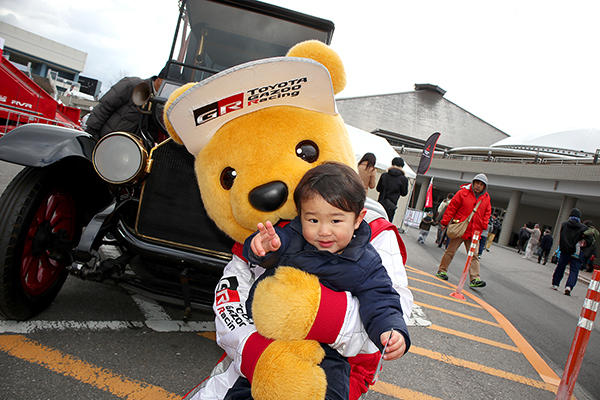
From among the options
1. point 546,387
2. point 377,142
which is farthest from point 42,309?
point 377,142

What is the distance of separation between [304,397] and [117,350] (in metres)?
1.53

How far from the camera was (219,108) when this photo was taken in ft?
5.11

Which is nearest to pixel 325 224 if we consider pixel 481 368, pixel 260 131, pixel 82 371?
pixel 260 131

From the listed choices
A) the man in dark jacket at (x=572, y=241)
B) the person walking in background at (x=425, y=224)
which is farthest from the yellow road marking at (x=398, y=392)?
the man in dark jacket at (x=572, y=241)

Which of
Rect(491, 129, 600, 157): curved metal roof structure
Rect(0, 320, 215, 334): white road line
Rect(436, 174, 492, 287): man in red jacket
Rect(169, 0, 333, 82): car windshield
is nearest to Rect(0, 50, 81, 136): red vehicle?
Rect(169, 0, 333, 82): car windshield

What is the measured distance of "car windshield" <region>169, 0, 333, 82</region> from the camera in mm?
3213

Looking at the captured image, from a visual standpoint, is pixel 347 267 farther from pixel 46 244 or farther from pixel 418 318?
pixel 418 318

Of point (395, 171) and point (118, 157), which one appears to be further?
point (395, 171)

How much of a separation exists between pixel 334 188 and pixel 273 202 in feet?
0.86

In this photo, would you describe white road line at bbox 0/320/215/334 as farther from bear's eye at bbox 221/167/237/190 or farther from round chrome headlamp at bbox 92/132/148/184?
bear's eye at bbox 221/167/237/190

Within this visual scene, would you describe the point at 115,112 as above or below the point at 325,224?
above

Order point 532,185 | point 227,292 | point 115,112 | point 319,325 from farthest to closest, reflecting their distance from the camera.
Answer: point 532,185 < point 115,112 < point 227,292 < point 319,325

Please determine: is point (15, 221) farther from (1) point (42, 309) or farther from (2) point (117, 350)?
(2) point (117, 350)

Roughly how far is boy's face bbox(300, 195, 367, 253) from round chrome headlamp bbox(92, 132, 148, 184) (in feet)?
3.82
